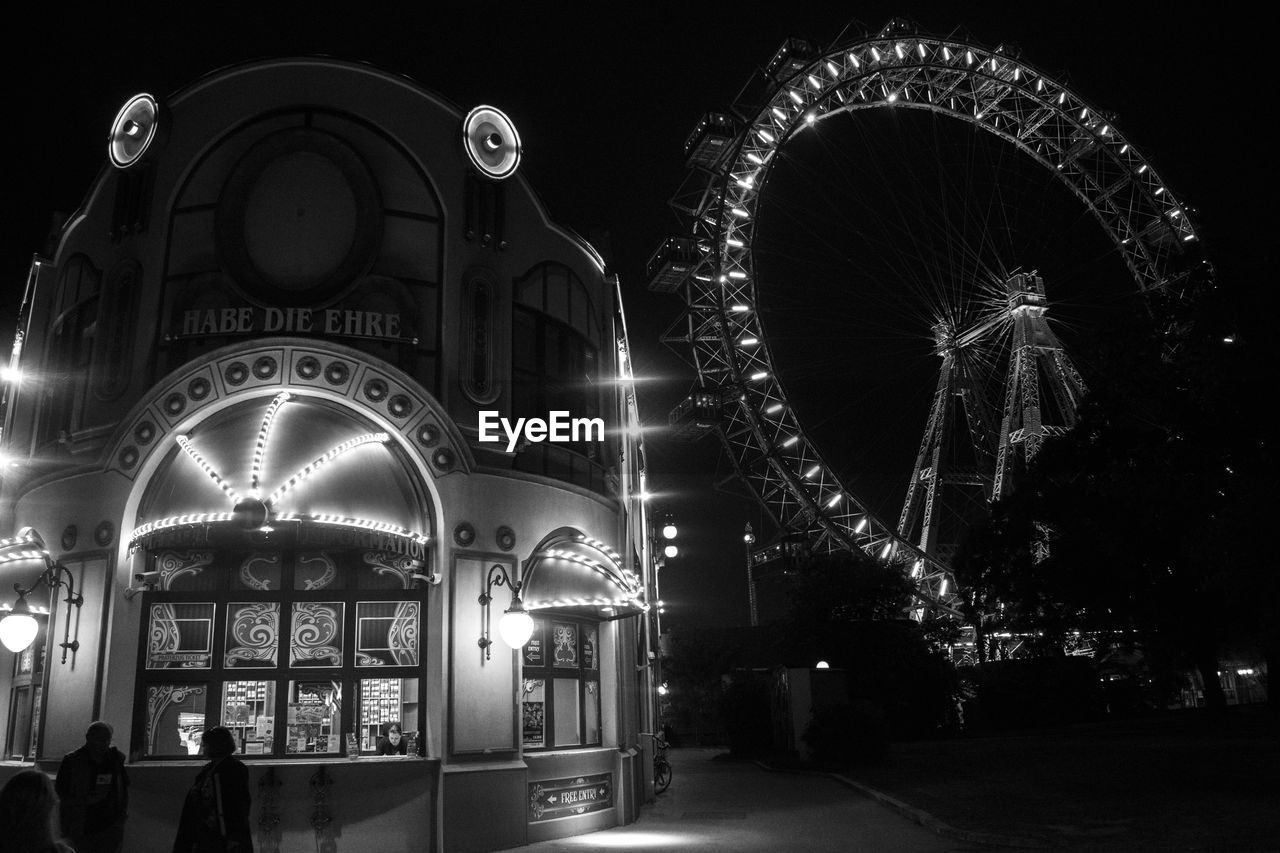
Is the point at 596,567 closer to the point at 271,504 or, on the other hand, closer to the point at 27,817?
the point at 271,504

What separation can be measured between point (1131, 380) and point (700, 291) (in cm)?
1789

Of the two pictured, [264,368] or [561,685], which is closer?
[264,368]

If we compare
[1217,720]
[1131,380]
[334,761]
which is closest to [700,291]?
[1131,380]

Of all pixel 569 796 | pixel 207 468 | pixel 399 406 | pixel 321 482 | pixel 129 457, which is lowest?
pixel 569 796

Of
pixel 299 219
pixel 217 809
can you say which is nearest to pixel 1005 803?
pixel 217 809

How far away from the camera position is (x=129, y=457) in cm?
1470

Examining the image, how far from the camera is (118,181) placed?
17109 millimetres

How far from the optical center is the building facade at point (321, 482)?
14.2 meters

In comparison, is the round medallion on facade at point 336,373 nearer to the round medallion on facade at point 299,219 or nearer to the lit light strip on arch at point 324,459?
the lit light strip on arch at point 324,459

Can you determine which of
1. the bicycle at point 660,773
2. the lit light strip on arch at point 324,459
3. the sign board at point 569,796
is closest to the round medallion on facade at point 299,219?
the lit light strip on arch at point 324,459

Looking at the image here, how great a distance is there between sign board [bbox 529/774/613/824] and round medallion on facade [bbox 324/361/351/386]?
6.50 metres

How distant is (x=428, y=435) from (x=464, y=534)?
155 cm

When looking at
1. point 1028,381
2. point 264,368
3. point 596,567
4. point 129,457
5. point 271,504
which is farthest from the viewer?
point 1028,381

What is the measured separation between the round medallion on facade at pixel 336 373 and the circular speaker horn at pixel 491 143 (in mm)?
4494
